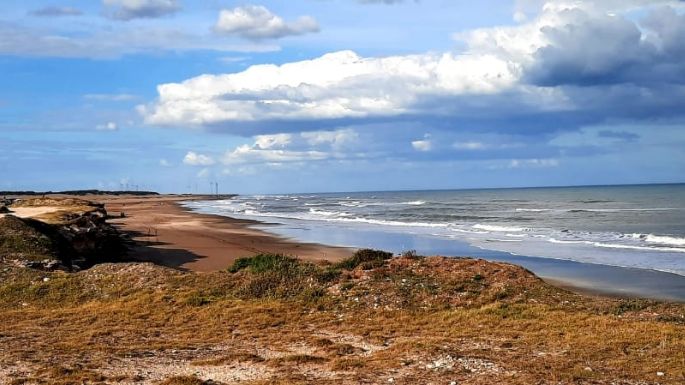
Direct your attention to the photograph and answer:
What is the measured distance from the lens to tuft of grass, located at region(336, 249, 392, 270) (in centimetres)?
2034

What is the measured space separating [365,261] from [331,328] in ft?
19.3

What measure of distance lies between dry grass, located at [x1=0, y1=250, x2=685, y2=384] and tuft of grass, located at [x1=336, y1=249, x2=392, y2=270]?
1.63 ft

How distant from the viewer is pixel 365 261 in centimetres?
2083

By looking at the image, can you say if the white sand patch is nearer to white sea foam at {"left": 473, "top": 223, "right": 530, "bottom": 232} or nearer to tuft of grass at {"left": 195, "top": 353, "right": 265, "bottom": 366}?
tuft of grass at {"left": 195, "top": 353, "right": 265, "bottom": 366}

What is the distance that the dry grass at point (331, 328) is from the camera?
10977 mm

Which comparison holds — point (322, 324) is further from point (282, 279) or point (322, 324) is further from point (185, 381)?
point (185, 381)

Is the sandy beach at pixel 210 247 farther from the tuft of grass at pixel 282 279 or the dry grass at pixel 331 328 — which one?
the dry grass at pixel 331 328

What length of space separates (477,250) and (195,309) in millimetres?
24082

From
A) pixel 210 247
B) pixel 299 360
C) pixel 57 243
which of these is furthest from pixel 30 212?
pixel 299 360

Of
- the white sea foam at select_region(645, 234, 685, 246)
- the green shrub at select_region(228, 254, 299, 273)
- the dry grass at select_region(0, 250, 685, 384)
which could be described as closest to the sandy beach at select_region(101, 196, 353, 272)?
the green shrub at select_region(228, 254, 299, 273)

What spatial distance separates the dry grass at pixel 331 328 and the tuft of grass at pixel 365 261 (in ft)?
1.63

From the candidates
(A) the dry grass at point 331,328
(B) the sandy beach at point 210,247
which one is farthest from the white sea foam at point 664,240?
(A) the dry grass at point 331,328

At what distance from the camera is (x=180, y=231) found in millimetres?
51344

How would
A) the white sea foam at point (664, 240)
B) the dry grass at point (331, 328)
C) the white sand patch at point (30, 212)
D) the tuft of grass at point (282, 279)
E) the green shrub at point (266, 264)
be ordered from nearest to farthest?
the dry grass at point (331, 328)
the tuft of grass at point (282, 279)
the green shrub at point (266, 264)
the white sea foam at point (664, 240)
the white sand patch at point (30, 212)
